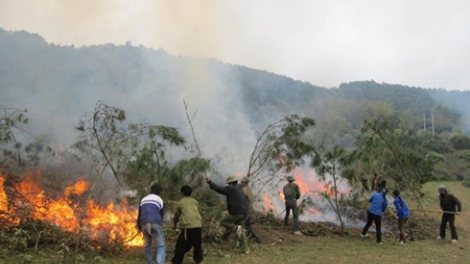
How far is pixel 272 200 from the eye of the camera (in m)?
16.1

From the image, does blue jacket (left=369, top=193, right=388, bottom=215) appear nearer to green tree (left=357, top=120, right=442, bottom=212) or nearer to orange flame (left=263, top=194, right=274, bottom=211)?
green tree (left=357, top=120, right=442, bottom=212)

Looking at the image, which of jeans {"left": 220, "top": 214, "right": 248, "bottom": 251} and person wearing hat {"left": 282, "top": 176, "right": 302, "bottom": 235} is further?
person wearing hat {"left": 282, "top": 176, "right": 302, "bottom": 235}

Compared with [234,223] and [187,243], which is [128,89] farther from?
[187,243]

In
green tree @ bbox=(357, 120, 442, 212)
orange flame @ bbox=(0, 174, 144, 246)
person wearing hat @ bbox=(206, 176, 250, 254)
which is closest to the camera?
orange flame @ bbox=(0, 174, 144, 246)

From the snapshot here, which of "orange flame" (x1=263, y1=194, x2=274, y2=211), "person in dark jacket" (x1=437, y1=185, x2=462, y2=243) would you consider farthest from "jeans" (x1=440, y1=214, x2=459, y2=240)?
"orange flame" (x1=263, y1=194, x2=274, y2=211)

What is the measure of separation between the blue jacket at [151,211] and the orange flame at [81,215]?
1621mm

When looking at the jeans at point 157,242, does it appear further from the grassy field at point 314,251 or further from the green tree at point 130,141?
the green tree at point 130,141

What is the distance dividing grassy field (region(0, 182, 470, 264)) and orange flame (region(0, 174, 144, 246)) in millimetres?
478

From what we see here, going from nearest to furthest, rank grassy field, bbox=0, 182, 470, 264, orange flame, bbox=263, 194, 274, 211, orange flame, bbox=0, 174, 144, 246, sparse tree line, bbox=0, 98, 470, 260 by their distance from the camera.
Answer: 1. grassy field, bbox=0, 182, 470, 264
2. orange flame, bbox=0, 174, 144, 246
3. sparse tree line, bbox=0, 98, 470, 260
4. orange flame, bbox=263, 194, 274, 211

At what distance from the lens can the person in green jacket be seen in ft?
25.8

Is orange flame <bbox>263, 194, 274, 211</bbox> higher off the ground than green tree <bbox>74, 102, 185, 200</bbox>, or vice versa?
green tree <bbox>74, 102, 185, 200</bbox>

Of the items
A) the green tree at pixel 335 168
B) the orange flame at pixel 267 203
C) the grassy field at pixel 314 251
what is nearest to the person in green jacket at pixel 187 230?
the grassy field at pixel 314 251

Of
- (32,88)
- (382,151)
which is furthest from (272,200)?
(32,88)

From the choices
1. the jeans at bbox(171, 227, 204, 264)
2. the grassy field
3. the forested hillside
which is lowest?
the grassy field
